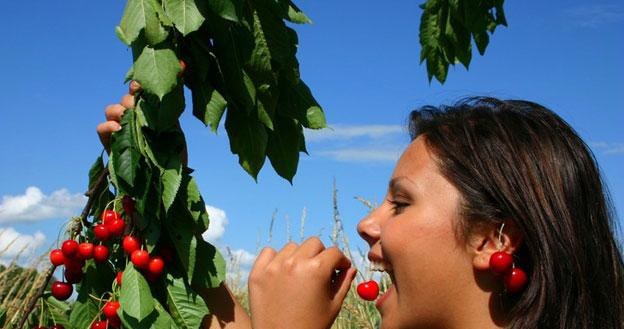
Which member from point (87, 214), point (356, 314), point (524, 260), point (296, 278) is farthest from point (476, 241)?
point (356, 314)

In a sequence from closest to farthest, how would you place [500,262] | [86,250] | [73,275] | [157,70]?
[500,262], [157,70], [86,250], [73,275]

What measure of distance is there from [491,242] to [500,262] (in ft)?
0.25

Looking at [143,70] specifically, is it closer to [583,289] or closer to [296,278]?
[296,278]

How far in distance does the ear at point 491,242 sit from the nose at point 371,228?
0.65 ft

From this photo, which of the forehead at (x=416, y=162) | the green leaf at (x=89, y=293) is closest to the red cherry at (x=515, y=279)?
the forehead at (x=416, y=162)

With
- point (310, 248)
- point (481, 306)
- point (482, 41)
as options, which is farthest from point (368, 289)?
point (482, 41)

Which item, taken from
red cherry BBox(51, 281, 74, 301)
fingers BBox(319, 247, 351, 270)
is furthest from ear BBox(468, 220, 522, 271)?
red cherry BBox(51, 281, 74, 301)

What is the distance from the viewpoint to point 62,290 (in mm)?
2318

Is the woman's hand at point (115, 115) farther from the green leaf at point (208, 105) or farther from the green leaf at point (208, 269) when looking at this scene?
the green leaf at point (208, 269)

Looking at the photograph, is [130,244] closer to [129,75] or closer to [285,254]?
[129,75]

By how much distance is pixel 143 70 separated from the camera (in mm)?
2000

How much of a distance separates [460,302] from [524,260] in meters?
0.15

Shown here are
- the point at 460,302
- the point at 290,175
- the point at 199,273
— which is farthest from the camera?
the point at 290,175

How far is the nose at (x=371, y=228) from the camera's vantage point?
68.1 inches
